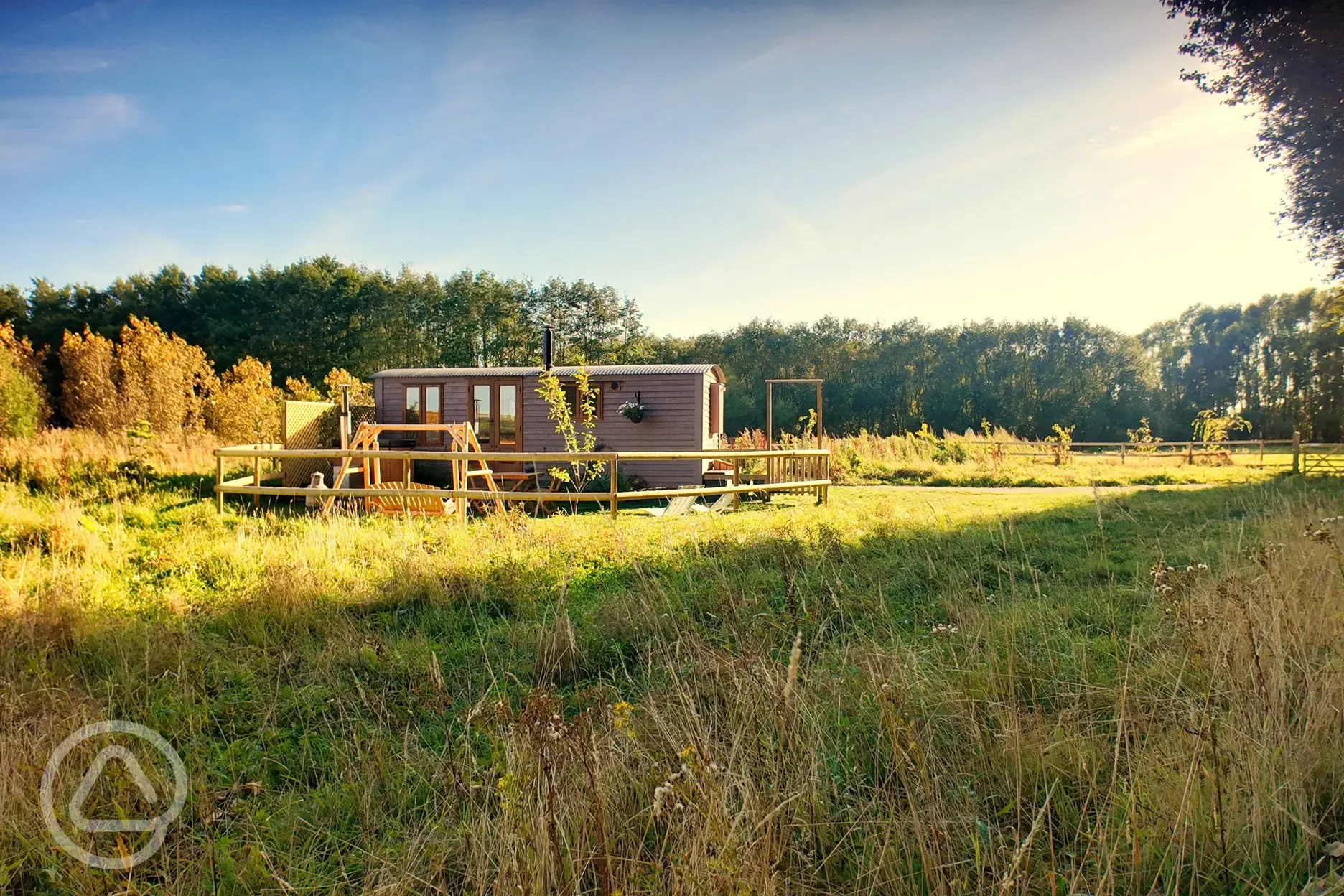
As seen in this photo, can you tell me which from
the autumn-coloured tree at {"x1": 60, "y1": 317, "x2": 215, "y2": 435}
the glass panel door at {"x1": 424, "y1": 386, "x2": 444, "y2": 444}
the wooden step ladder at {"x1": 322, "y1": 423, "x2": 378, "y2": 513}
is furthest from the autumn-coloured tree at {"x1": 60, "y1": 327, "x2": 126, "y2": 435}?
the wooden step ladder at {"x1": 322, "y1": 423, "x2": 378, "y2": 513}

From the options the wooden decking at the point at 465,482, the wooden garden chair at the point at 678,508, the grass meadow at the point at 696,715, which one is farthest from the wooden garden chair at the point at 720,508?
the grass meadow at the point at 696,715

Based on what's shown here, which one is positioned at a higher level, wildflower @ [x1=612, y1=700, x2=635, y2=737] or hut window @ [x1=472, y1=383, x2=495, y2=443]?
hut window @ [x1=472, y1=383, x2=495, y2=443]

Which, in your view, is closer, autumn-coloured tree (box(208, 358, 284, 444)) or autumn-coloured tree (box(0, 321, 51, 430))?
autumn-coloured tree (box(208, 358, 284, 444))

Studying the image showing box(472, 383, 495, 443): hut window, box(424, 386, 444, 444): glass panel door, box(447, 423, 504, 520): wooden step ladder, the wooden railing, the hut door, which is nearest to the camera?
the wooden railing

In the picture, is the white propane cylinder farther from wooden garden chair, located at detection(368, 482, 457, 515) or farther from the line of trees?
the line of trees

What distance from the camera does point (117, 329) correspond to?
3250 cm

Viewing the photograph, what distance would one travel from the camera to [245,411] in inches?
691

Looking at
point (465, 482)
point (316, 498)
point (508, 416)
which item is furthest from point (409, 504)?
point (508, 416)

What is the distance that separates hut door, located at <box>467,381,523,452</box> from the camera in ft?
50.3

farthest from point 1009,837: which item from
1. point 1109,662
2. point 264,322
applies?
point 264,322

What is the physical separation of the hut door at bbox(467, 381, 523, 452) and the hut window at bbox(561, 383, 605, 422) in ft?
3.34

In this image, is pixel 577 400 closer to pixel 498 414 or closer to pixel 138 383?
pixel 498 414

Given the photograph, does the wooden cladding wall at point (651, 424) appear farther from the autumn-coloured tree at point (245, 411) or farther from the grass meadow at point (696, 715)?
the grass meadow at point (696, 715)

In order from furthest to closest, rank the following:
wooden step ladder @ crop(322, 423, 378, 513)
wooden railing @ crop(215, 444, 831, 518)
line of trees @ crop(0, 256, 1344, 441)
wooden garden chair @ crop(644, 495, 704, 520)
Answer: line of trees @ crop(0, 256, 1344, 441) → wooden garden chair @ crop(644, 495, 704, 520) → wooden step ladder @ crop(322, 423, 378, 513) → wooden railing @ crop(215, 444, 831, 518)
